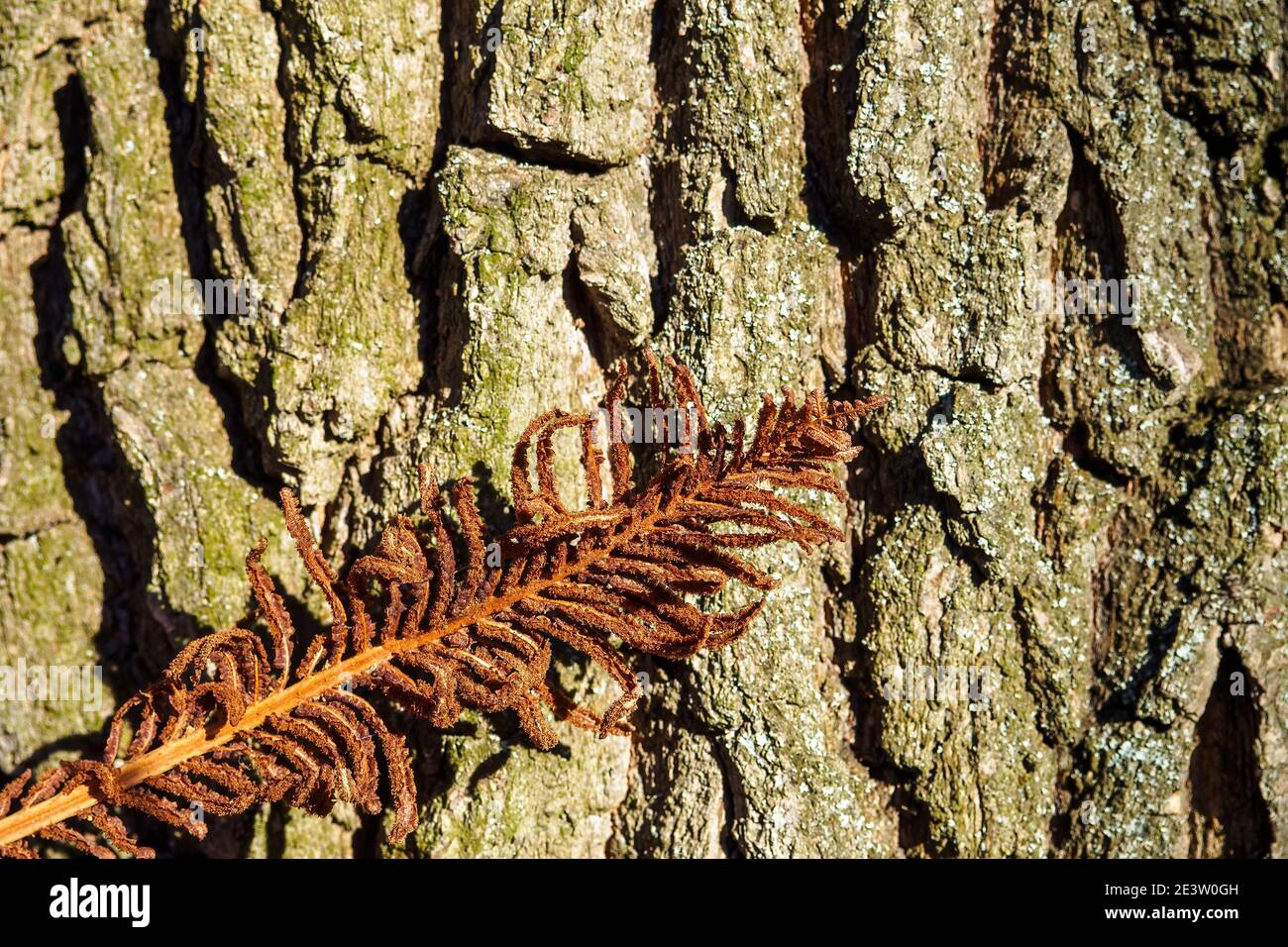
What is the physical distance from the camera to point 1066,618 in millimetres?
2309

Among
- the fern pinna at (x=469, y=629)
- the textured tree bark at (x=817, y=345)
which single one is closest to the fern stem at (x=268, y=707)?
the fern pinna at (x=469, y=629)

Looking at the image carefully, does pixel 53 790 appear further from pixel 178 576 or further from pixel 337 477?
pixel 337 477

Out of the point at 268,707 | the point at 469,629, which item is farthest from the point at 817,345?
the point at 268,707

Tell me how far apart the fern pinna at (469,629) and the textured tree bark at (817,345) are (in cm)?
27

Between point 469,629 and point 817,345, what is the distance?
0.94 meters

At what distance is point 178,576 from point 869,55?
1.82 metres

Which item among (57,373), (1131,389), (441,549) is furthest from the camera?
(57,373)

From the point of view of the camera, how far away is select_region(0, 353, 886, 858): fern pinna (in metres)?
1.95

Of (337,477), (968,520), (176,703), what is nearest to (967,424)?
(968,520)

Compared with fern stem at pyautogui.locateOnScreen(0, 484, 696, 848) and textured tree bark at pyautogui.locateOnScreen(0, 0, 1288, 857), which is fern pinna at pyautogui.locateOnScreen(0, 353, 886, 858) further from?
textured tree bark at pyautogui.locateOnScreen(0, 0, 1288, 857)

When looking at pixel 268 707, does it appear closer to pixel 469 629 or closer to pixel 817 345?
pixel 469 629

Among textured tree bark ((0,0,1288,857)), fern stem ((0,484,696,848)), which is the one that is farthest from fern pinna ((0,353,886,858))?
textured tree bark ((0,0,1288,857))

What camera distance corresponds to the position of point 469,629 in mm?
2018

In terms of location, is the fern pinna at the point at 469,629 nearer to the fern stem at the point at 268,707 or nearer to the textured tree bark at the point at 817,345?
the fern stem at the point at 268,707
